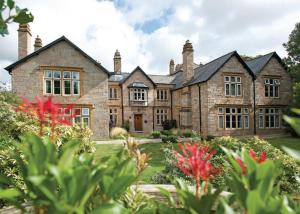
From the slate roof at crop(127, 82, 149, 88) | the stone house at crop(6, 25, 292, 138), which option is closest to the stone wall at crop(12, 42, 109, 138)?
the stone house at crop(6, 25, 292, 138)

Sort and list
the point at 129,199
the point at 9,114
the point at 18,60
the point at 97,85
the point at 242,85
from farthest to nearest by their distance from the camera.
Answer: the point at 242,85
the point at 97,85
the point at 18,60
the point at 9,114
the point at 129,199

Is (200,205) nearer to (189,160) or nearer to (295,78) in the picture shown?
(189,160)

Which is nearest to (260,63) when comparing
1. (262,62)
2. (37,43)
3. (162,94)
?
(262,62)

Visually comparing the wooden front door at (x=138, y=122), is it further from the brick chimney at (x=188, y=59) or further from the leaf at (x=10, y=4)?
the leaf at (x=10, y=4)

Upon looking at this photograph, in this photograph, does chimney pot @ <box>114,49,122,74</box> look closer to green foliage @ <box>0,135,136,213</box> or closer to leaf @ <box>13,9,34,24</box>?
leaf @ <box>13,9,34,24</box>

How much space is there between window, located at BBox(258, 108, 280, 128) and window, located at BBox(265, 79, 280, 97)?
1.58 meters

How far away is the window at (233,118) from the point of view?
85.8 feet

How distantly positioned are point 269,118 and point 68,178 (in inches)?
1176

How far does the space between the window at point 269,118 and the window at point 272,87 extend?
5.19 ft

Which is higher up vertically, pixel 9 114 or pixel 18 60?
pixel 18 60

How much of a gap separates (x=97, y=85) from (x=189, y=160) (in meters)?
22.6

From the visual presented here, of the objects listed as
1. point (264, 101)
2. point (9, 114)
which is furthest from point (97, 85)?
point (264, 101)

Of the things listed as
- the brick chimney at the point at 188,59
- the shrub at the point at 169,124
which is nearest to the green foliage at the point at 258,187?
the brick chimney at the point at 188,59

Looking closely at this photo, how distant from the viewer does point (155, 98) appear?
34.9 meters
